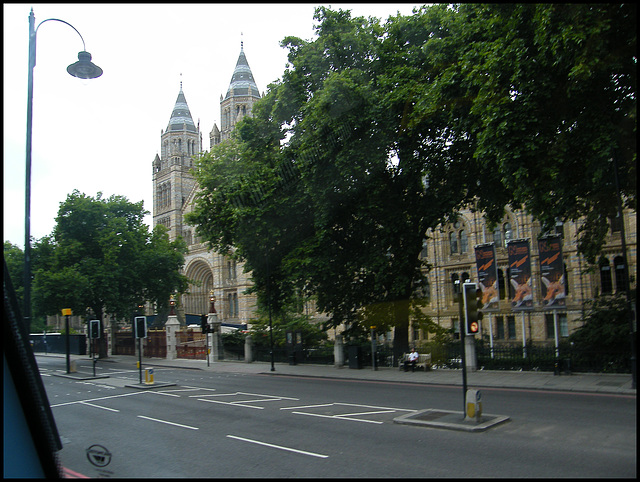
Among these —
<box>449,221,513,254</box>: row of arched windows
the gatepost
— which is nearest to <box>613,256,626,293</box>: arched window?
<box>449,221,513,254</box>: row of arched windows

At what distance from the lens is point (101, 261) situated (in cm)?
3972

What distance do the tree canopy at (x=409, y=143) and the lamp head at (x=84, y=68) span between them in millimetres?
9657

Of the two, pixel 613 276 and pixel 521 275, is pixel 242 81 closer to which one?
pixel 613 276

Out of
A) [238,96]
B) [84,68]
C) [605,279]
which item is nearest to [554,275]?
[605,279]

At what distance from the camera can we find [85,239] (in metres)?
40.2

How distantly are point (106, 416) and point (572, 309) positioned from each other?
33.1 m

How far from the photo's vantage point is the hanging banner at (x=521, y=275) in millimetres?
22766

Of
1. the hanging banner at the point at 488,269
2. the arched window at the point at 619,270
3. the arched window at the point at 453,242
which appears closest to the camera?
the hanging banner at the point at 488,269

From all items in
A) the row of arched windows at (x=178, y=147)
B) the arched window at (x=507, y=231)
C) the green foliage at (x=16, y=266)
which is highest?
the row of arched windows at (x=178, y=147)

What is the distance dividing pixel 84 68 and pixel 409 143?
44.5 feet

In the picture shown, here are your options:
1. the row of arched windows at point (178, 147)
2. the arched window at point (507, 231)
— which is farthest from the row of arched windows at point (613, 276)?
the row of arched windows at point (178, 147)

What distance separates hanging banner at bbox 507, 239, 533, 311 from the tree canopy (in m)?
2.64

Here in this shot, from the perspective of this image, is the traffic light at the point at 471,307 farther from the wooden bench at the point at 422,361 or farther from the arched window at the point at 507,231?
the arched window at the point at 507,231

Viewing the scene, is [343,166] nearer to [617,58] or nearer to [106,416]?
[617,58]
